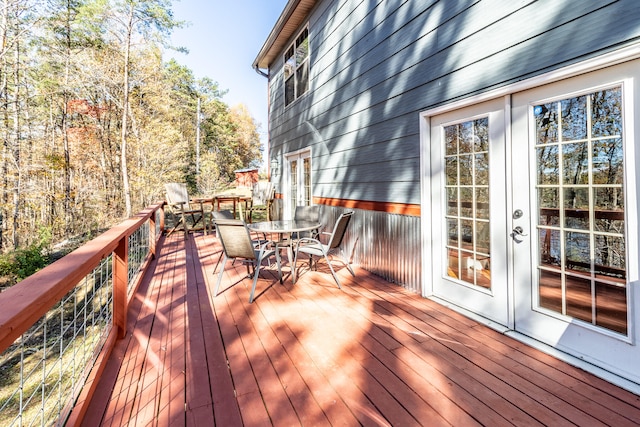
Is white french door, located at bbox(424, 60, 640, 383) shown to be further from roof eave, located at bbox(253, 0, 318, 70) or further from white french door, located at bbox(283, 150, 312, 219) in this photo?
roof eave, located at bbox(253, 0, 318, 70)

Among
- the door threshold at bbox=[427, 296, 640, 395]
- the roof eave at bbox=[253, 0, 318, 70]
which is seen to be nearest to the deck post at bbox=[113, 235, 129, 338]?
the door threshold at bbox=[427, 296, 640, 395]

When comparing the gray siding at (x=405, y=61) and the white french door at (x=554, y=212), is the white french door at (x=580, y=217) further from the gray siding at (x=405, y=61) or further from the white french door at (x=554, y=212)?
the gray siding at (x=405, y=61)

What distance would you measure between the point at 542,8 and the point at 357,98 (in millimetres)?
2339

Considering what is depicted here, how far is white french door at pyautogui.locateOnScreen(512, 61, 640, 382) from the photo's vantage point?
1798 millimetres

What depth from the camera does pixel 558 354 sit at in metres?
2.05

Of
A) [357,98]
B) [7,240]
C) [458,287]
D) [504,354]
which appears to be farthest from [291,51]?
[7,240]

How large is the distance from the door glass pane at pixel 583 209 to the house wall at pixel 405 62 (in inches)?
14.8

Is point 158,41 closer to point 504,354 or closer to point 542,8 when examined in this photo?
point 542,8

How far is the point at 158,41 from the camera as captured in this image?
976cm

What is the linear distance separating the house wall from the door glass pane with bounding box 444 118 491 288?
0.31m

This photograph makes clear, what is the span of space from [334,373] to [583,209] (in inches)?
75.7

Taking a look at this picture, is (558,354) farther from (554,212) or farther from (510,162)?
(510,162)

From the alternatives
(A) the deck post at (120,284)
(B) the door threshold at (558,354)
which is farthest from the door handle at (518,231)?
(A) the deck post at (120,284)

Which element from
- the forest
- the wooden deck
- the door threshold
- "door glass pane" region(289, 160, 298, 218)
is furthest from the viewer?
the forest
